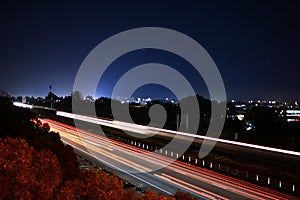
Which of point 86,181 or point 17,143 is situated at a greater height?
point 17,143

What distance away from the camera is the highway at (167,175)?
17.5 metres

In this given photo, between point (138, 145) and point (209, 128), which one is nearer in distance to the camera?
point (138, 145)

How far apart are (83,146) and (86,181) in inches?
1022

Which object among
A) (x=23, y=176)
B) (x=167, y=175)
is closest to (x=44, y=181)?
(x=23, y=176)

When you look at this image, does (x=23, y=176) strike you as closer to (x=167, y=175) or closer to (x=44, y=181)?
(x=44, y=181)

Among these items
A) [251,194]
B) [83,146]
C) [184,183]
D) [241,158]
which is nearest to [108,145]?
[83,146]

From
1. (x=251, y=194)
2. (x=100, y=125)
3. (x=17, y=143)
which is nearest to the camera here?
(x=17, y=143)

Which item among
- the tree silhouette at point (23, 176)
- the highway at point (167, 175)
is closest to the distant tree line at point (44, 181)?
the tree silhouette at point (23, 176)

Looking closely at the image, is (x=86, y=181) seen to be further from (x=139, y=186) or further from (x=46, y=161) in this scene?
(x=139, y=186)

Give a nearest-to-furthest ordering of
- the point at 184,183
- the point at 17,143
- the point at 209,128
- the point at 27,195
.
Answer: the point at 27,195
the point at 17,143
the point at 184,183
the point at 209,128

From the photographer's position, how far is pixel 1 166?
9.38 meters

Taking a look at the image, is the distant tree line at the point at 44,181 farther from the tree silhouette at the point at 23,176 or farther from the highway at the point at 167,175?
the highway at the point at 167,175

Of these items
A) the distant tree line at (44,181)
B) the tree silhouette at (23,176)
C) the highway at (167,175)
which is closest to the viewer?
the distant tree line at (44,181)

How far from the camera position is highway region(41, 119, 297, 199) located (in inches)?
688
